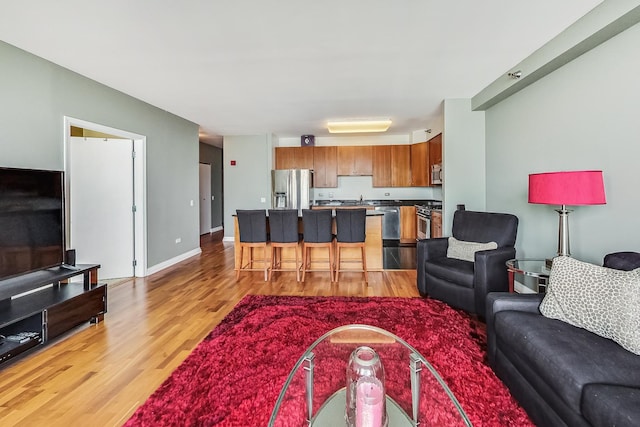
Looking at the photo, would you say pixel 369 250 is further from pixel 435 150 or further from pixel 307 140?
pixel 307 140

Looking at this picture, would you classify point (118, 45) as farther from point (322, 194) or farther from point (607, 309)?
point (322, 194)

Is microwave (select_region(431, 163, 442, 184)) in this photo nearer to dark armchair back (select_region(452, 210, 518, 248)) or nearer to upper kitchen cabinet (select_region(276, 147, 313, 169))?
dark armchair back (select_region(452, 210, 518, 248))

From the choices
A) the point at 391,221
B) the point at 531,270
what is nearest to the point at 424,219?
the point at 391,221

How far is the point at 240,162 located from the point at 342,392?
647 cm

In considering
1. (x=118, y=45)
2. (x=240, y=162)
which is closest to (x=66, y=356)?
(x=118, y=45)

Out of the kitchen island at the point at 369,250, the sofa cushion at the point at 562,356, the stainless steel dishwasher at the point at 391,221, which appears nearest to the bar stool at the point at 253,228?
the kitchen island at the point at 369,250

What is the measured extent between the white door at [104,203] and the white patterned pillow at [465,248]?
4.25 meters

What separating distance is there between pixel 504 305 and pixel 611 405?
2.83 feet

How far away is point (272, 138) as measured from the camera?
287 inches

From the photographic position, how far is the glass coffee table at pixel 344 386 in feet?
3.95

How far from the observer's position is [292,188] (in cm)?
711

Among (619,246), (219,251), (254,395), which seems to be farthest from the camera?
(219,251)

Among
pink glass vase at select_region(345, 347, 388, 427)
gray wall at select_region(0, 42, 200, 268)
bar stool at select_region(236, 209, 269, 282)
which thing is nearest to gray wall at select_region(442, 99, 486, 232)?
bar stool at select_region(236, 209, 269, 282)

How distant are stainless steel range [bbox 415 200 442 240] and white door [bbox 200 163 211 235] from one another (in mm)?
5667
